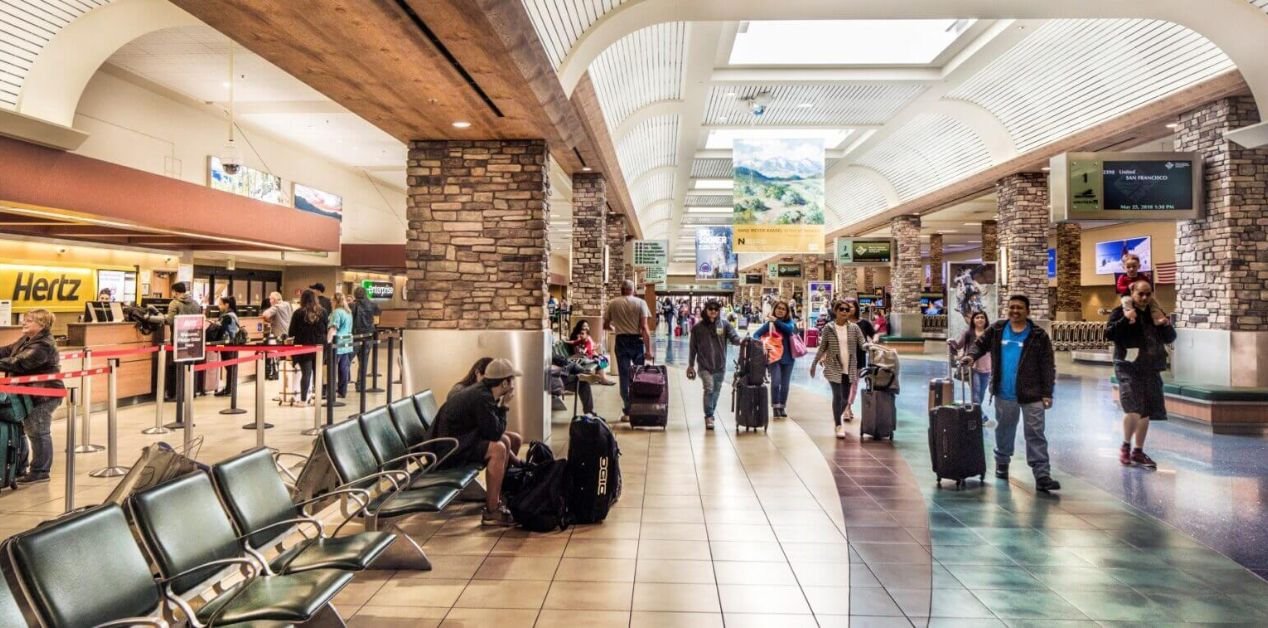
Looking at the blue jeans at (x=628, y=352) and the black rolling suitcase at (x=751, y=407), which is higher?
the blue jeans at (x=628, y=352)

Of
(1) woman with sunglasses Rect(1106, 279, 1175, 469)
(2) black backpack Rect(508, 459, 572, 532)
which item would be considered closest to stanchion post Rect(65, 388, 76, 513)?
(2) black backpack Rect(508, 459, 572, 532)

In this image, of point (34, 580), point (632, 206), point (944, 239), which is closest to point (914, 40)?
point (632, 206)

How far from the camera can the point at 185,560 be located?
8.34ft

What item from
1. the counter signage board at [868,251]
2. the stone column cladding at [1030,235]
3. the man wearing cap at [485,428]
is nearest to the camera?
the man wearing cap at [485,428]

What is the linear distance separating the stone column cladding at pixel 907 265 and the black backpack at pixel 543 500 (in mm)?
17751

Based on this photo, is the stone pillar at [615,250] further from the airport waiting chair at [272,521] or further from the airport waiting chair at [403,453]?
the airport waiting chair at [272,521]

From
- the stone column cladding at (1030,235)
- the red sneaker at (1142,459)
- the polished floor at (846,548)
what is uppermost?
the stone column cladding at (1030,235)

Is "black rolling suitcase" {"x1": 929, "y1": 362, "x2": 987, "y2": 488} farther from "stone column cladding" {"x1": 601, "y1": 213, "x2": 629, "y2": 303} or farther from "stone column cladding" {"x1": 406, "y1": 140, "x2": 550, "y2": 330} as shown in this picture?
"stone column cladding" {"x1": 601, "y1": 213, "x2": 629, "y2": 303}

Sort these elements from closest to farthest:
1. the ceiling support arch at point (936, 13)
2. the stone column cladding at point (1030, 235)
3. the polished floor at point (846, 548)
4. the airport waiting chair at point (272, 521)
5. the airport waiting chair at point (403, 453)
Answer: the airport waiting chair at point (272, 521) → the polished floor at point (846, 548) → the airport waiting chair at point (403, 453) → the ceiling support arch at point (936, 13) → the stone column cladding at point (1030, 235)

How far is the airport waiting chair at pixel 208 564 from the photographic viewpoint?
7.91 feet

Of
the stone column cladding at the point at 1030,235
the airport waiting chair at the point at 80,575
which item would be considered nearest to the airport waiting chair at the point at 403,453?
the airport waiting chair at the point at 80,575

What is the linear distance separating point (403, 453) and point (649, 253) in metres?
14.8

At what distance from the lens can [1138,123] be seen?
10.0 m

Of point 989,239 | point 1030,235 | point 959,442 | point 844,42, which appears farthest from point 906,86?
point 989,239
